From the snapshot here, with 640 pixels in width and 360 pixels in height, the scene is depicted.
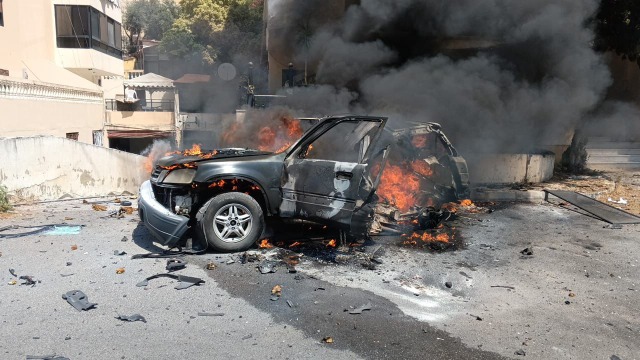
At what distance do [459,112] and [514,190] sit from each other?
8.19 feet

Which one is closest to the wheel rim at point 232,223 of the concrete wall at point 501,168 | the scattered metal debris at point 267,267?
the scattered metal debris at point 267,267

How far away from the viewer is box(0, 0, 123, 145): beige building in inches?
479

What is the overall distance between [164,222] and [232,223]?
77 centimetres

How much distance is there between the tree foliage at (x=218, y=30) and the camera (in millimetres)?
34656

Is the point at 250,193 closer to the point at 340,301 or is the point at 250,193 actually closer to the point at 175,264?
the point at 175,264

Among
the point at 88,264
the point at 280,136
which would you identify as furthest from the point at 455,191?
the point at 88,264

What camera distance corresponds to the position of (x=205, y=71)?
1455 inches

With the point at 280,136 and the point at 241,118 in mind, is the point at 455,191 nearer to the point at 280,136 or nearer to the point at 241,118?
the point at 280,136

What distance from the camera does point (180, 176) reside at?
213 inches

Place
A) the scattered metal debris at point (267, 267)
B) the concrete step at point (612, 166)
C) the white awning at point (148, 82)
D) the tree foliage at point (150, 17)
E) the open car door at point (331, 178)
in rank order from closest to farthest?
the scattered metal debris at point (267, 267) < the open car door at point (331, 178) < the concrete step at point (612, 166) < the white awning at point (148, 82) < the tree foliage at point (150, 17)

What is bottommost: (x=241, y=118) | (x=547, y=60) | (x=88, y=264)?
(x=88, y=264)

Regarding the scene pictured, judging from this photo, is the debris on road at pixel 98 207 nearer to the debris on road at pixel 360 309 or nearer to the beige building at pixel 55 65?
the beige building at pixel 55 65

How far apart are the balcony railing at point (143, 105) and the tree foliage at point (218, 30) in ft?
23.8

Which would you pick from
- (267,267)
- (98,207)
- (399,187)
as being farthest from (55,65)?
(267,267)
